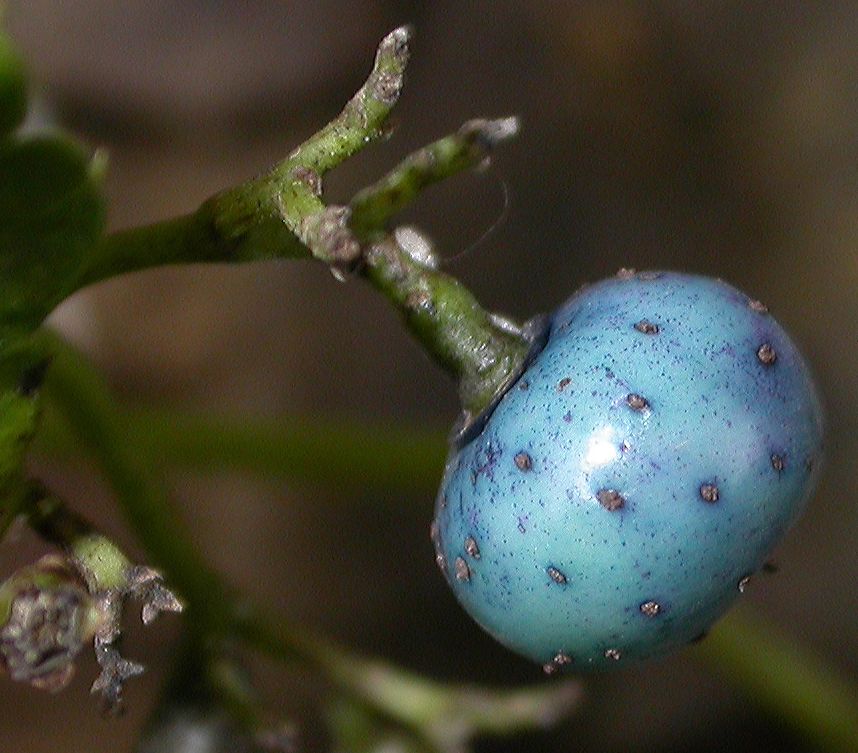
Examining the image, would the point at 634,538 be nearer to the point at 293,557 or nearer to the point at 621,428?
the point at 621,428

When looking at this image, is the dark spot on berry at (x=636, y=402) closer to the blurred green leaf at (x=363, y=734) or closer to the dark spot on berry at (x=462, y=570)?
the dark spot on berry at (x=462, y=570)

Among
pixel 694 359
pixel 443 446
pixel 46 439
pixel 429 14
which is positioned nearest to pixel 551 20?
pixel 429 14

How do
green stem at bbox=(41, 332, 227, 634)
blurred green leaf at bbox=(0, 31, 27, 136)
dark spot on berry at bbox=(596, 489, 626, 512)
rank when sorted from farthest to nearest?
1. green stem at bbox=(41, 332, 227, 634)
2. dark spot on berry at bbox=(596, 489, 626, 512)
3. blurred green leaf at bbox=(0, 31, 27, 136)

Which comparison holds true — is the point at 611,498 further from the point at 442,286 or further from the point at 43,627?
the point at 43,627

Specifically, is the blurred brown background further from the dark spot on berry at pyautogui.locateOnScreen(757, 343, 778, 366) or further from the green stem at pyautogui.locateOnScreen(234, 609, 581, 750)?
the dark spot on berry at pyautogui.locateOnScreen(757, 343, 778, 366)

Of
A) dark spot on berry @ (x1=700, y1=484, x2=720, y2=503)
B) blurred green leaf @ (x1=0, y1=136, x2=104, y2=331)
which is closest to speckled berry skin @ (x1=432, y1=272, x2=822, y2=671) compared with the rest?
dark spot on berry @ (x1=700, y1=484, x2=720, y2=503)

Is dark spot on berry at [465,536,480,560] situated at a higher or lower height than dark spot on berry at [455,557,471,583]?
higher

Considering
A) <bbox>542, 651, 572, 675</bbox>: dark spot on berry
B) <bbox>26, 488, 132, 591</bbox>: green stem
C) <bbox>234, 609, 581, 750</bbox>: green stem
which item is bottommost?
<bbox>234, 609, 581, 750</bbox>: green stem
